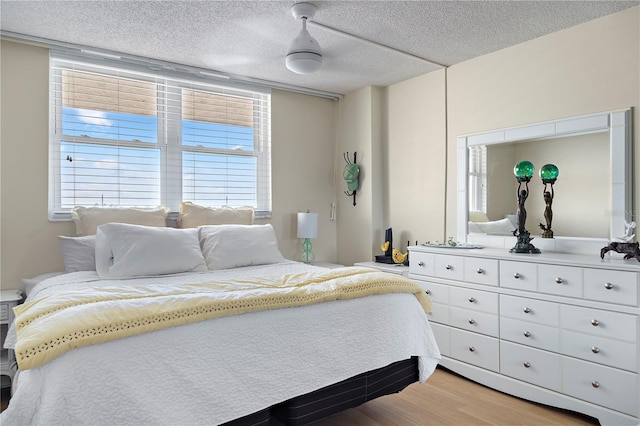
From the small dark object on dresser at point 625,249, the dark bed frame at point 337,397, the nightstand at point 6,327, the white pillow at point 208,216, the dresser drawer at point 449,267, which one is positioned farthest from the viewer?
the white pillow at point 208,216

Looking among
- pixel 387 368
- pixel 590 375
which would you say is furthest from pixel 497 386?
pixel 387 368

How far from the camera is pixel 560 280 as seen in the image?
2.57 m

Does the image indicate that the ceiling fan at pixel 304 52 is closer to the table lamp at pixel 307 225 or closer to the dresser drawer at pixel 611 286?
the table lamp at pixel 307 225

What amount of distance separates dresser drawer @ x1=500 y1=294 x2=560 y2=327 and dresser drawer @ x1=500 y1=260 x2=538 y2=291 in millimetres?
81

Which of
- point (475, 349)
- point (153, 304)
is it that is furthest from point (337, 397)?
Answer: point (475, 349)

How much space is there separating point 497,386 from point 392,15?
251cm

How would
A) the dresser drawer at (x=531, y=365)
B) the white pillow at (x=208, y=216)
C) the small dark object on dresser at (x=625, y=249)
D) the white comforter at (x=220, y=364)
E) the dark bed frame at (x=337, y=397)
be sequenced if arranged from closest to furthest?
the white comforter at (x=220, y=364)
the dark bed frame at (x=337, y=397)
the small dark object on dresser at (x=625, y=249)
the dresser drawer at (x=531, y=365)
the white pillow at (x=208, y=216)

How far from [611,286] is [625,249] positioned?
26cm

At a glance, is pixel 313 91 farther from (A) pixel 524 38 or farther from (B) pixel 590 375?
(B) pixel 590 375

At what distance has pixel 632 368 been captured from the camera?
226 centimetres

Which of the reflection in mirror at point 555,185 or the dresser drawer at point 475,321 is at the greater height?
the reflection in mirror at point 555,185

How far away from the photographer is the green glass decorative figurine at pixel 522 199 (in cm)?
299

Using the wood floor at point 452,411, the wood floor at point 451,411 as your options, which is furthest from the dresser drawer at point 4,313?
the wood floor at point 452,411

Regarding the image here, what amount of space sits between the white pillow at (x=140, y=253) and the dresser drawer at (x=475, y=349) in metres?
1.89
